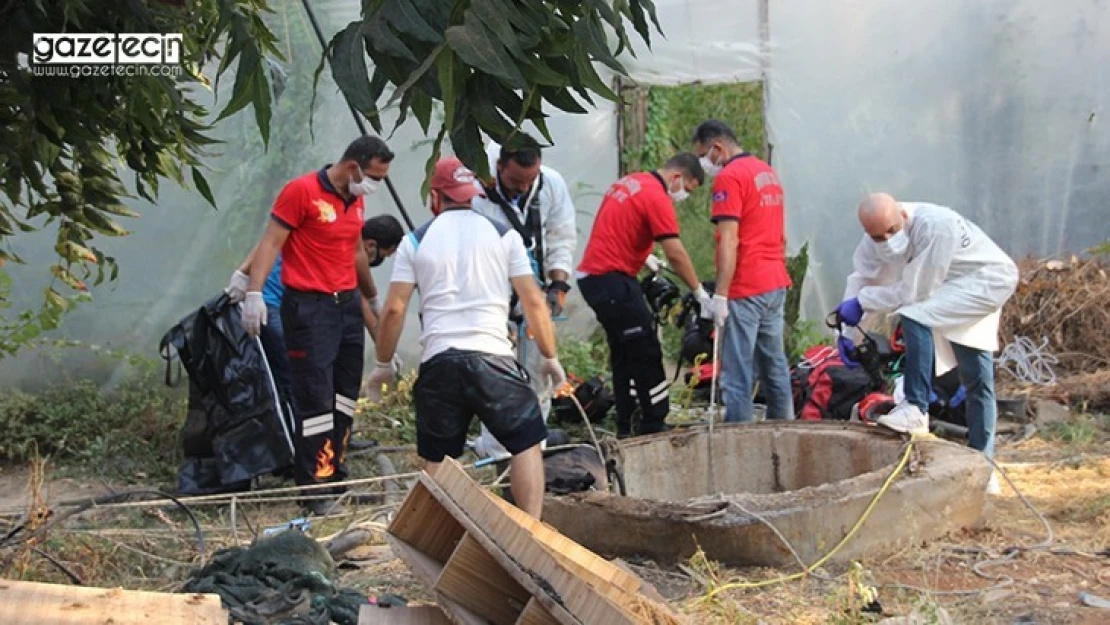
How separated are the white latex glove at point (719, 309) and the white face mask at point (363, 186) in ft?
7.21

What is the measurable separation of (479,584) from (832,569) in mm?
2407

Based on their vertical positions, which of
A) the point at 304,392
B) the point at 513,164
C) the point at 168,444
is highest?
the point at 513,164

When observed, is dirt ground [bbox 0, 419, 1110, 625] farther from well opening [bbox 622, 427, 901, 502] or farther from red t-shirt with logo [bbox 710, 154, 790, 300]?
red t-shirt with logo [bbox 710, 154, 790, 300]

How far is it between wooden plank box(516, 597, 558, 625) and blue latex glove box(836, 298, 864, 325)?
4690 millimetres

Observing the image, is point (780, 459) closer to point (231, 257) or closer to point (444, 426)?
point (444, 426)

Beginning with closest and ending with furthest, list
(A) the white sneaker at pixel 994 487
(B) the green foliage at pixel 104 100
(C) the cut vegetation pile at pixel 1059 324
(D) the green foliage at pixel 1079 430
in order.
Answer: (B) the green foliage at pixel 104 100 → (A) the white sneaker at pixel 994 487 → (D) the green foliage at pixel 1079 430 → (C) the cut vegetation pile at pixel 1059 324

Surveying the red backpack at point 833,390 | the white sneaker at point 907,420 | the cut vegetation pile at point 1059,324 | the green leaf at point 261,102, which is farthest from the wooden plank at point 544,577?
the cut vegetation pile at point 1059,324

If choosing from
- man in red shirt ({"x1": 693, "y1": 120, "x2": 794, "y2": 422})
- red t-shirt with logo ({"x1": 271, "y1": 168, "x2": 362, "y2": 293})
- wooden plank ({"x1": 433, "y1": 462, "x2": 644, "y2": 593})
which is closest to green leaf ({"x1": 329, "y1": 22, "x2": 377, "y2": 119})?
wooden plank ({"x1": 433, "y1": 462, "x2": 644, "y2": 593})

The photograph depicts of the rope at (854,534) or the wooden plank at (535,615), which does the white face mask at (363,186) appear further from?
the wooden plank at (535,615)

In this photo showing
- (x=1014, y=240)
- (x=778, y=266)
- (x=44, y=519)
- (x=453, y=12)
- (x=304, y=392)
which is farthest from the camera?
(x=1014, y=240)

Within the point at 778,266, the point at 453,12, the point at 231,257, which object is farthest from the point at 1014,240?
the point at 453,12

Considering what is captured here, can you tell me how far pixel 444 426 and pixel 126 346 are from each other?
4.47 metres

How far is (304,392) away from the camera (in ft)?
23.0

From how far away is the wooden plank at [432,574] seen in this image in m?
3.80
